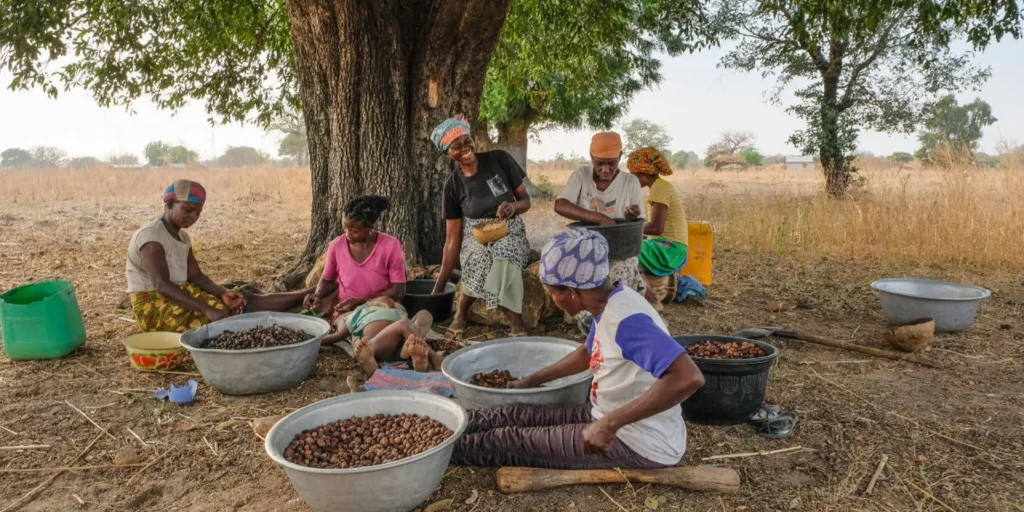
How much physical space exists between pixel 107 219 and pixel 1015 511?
12.6 m

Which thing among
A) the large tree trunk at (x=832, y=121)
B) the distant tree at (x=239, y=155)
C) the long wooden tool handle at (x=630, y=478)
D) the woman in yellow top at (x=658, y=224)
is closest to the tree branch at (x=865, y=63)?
the large tree trunk at (x=832, y=121)

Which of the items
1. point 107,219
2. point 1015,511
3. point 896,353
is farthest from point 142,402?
point 107,219

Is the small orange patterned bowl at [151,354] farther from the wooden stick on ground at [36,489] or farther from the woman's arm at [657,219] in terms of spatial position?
the woman's arm at [657,219]

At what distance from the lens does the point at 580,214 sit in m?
4.39

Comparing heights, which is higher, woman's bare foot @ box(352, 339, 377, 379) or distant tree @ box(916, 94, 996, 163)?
distant tree @ box(916, 94, 996, 163)

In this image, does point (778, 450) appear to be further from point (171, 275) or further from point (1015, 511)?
point (171, 275)

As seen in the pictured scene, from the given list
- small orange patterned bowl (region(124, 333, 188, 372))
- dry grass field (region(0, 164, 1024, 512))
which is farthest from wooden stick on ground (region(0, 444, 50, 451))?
small orange patterned bowl (region(124, 333, 188, 372))

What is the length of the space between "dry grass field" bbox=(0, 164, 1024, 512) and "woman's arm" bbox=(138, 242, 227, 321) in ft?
1.22

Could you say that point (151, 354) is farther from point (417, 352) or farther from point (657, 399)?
point (657, 399)

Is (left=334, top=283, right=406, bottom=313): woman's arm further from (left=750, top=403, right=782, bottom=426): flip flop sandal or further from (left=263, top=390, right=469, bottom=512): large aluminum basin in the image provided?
(left=750, top=403, right=782, bottom=426): flip flop sandal

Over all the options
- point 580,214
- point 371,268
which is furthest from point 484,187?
point 371,268

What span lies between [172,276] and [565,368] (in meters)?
2.84

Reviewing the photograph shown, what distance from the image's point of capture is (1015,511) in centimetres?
234

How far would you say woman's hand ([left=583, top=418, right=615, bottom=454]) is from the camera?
Result: 87.0 inches
